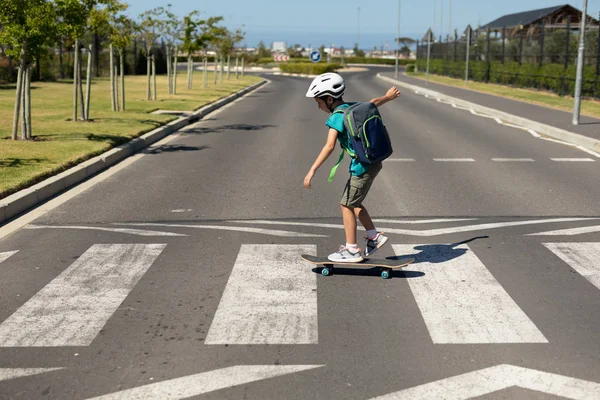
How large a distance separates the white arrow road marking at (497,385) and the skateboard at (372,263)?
2093 mm

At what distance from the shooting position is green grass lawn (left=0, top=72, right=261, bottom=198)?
11.8 meters

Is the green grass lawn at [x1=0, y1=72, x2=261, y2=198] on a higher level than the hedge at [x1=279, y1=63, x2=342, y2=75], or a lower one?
lower

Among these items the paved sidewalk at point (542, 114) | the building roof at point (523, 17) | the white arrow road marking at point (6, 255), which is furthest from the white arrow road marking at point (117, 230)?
the building roof at point (523, 17)

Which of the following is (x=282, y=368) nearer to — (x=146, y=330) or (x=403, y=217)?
(x=146, y=330)

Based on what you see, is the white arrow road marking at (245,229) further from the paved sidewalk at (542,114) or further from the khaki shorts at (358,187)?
the paved sidewalk at (542,114)

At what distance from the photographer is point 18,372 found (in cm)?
482

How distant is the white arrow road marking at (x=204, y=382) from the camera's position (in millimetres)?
4477

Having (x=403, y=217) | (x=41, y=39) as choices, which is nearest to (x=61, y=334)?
(x=403, y=217)

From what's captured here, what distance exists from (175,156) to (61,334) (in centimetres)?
994

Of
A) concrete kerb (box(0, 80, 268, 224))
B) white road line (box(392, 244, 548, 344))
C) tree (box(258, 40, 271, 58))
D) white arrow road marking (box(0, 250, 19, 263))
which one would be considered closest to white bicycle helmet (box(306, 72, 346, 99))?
white road line (box(392, 244, 548, 344))

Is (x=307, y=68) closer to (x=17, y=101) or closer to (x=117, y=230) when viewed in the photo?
(x=17, y=101)

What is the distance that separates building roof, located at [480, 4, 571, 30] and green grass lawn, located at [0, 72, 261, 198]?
37.6m

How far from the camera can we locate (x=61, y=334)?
546 cm

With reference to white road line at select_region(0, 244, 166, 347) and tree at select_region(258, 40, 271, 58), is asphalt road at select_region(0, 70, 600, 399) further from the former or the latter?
tree at select_region(258, 40, 271, 58)
